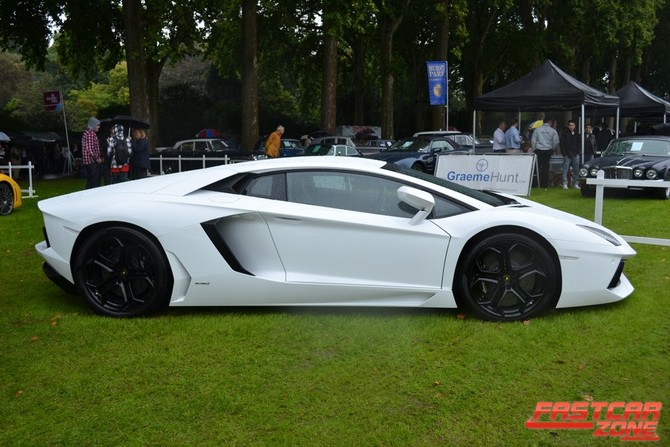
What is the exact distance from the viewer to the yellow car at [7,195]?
13.3 metres

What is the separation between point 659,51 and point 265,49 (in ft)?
98.6

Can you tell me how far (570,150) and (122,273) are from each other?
15.3 meters

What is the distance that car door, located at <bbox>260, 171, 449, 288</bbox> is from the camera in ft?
17.8

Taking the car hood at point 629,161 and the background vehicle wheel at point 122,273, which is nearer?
the background vehicle wheel at point 122,273

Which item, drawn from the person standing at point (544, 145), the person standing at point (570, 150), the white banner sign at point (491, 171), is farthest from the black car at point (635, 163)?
the person standing at point (544, 145)

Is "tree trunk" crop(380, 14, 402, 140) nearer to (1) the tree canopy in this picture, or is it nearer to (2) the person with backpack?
(1) the tree canopy

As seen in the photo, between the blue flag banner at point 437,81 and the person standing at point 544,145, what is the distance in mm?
11118

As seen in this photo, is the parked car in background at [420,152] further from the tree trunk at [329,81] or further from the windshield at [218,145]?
the windshield at [218,145]

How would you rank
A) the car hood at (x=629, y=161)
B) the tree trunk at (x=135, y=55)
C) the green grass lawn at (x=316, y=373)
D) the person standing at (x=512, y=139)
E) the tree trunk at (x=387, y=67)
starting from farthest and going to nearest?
the tree trunk at (x=387, y=67), the tree trunk at (x=135, y=55), the person standing at (x=512, y=139), the car hood at (x=629, y=161), the green grass lawn at (x=316, y=373)

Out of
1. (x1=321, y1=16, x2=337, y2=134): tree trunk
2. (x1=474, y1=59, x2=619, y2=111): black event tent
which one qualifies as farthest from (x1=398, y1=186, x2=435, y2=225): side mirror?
(x1=321, y1=16, x2=337, y2=134): tree trunk

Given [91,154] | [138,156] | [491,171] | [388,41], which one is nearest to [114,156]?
[91,154]

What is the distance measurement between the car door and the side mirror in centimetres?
6

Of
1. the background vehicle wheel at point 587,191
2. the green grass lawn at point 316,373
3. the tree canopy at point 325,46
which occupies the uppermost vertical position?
the tree canopy at point 325,46

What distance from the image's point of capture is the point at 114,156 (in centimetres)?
1437
